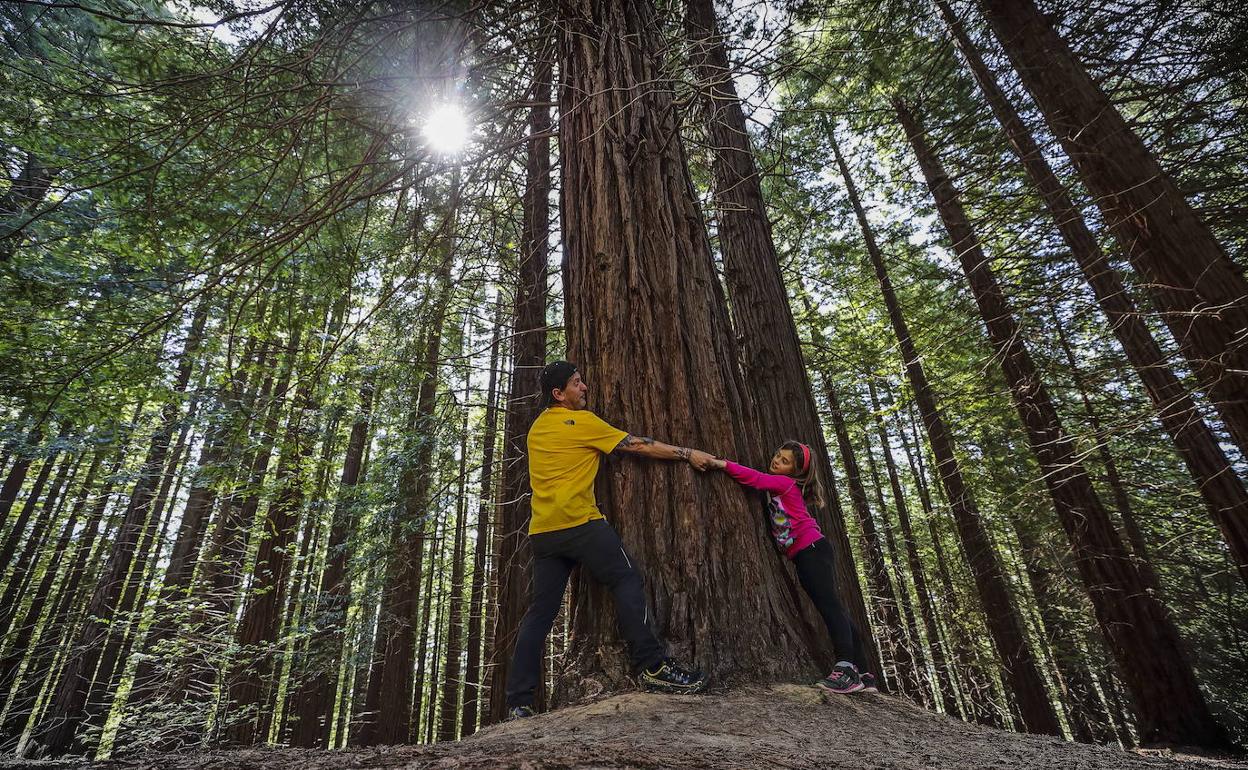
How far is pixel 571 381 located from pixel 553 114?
12.9 feet

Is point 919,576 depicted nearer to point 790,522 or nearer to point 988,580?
point 988,580

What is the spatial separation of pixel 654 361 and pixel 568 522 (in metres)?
0.92

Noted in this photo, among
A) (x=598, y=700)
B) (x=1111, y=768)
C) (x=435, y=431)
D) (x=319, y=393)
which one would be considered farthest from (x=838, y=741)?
(x=319, y=393)

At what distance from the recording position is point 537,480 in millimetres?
2830

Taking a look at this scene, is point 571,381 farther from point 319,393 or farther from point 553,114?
point 319,393

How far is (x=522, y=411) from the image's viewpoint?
6.38 metres

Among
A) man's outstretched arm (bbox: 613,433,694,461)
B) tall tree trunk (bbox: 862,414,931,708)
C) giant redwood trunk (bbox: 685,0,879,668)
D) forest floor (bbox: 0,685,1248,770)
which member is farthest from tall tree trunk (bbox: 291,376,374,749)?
tall tree trunk (bbox: 862,414,931,708)

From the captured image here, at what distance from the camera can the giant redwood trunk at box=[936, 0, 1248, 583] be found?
4.88 m

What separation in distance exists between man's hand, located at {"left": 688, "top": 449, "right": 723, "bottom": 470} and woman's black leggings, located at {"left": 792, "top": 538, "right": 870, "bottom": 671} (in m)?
0.90

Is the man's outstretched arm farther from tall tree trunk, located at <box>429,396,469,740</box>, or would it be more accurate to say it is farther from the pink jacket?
tall tree trunk, located at <box>429,396,469,740</box>

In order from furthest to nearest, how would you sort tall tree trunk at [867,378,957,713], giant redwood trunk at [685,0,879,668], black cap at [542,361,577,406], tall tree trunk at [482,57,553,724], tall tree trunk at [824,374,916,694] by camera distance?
tall tree trunk at [867,378,957,713]
tall tree trunk at [824,374,916,694]
tall tree trunk at [482,57,553,724]
giant redwood trunk at [685,0,879,668]
black cap at [542,361,577,406]

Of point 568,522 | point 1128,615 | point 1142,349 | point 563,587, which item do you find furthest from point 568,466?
point 1128,615

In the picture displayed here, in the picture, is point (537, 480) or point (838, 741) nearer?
point (838, 741)

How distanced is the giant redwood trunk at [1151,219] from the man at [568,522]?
157 inches
